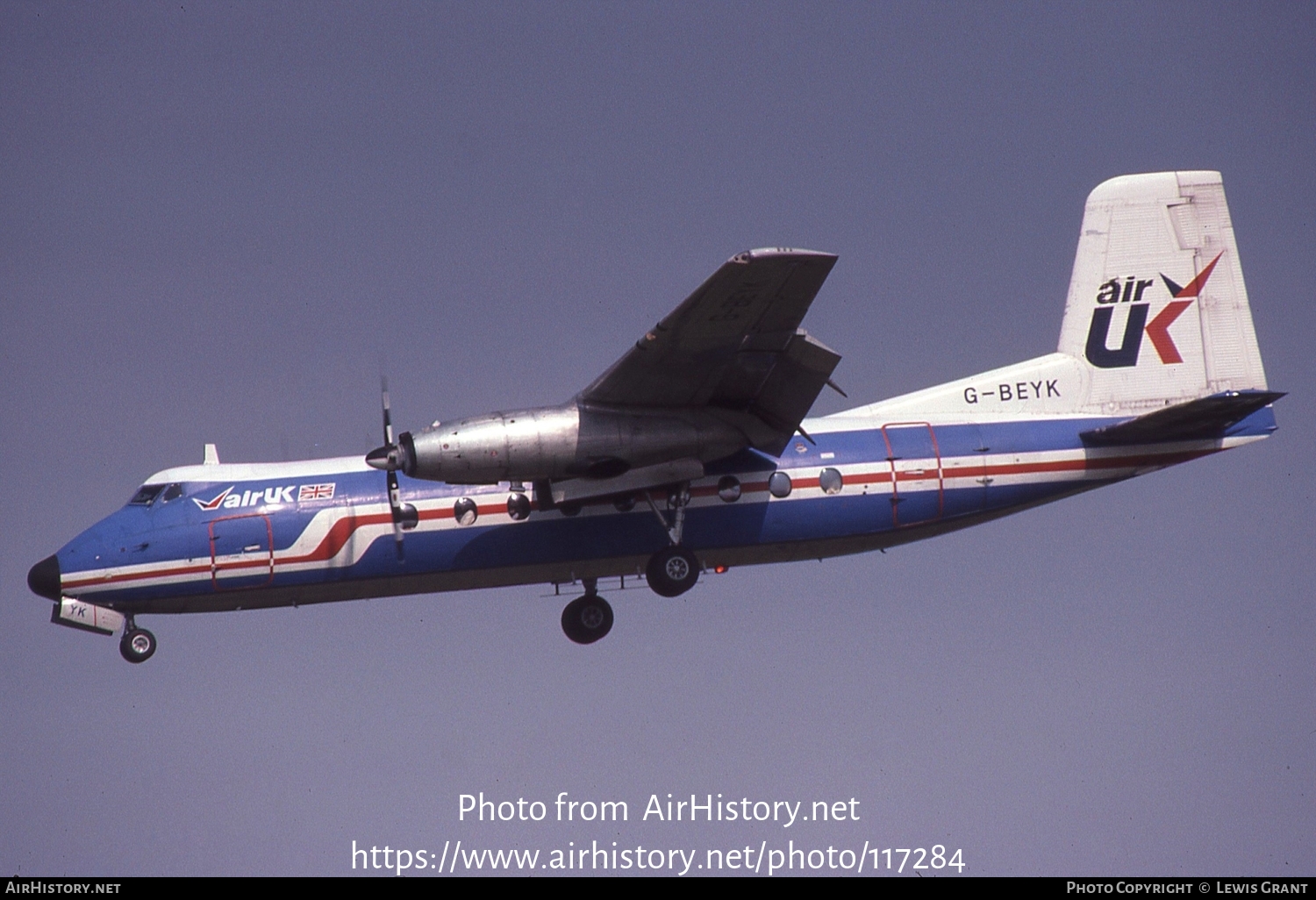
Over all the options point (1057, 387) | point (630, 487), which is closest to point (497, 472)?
point (630, 487)

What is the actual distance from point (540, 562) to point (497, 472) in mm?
2633

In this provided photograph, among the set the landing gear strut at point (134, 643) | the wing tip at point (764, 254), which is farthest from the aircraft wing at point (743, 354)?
the landing gear strut at point (134, 643)

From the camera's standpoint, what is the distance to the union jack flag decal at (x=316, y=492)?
1000 inches

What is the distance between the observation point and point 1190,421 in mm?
26172

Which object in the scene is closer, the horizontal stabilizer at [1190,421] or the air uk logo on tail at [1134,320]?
the horizontal stabilizer at [1190,421]

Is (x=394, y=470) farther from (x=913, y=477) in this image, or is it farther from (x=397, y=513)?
(x=913, y=477)

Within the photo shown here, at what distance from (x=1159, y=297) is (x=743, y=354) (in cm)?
840

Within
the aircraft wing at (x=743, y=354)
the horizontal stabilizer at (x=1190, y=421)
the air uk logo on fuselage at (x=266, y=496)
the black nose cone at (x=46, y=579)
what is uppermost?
the aircraft wing at (x=743, y=354)

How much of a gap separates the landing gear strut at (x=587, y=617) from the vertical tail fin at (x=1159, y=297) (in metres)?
9.03

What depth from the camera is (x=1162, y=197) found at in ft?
92.5

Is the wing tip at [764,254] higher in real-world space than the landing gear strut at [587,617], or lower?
higher

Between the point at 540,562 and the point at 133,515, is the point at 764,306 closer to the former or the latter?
the point at 540,562

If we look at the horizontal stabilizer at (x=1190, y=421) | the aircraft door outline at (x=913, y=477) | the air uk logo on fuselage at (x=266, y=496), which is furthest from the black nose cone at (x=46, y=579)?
the horizontal stabilizer at (x=1190, y=421)

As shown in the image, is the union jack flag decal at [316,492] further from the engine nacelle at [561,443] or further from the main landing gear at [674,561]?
the main landing gear at [674,561]
